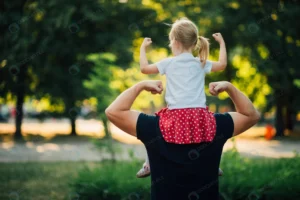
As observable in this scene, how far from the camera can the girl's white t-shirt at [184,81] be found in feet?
8.23

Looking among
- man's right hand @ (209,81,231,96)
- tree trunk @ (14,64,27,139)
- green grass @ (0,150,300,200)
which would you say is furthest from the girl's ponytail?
tree trunk @ (14,64,27,139)

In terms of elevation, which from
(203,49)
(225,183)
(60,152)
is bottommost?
(60,152)

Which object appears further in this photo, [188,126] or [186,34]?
[186,34]

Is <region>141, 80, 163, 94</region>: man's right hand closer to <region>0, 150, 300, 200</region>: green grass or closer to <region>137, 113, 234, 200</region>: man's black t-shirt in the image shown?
<region>137, 113, 234, 200</region>: man's black t-shirt

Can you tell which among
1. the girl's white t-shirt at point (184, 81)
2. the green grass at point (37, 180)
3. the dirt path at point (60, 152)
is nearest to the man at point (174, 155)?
the girl's white t-shirt at point (184, 81)

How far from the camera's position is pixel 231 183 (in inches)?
216

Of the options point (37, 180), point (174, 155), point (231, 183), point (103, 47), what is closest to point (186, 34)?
point (174, 155)

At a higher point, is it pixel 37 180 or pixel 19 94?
pixel 19 94

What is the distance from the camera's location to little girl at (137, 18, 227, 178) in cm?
245

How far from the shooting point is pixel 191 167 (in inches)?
98.0

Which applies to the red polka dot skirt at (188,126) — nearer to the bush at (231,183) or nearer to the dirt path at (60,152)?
the bush at (231,183)

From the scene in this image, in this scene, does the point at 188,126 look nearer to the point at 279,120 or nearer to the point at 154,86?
the point at 154,86

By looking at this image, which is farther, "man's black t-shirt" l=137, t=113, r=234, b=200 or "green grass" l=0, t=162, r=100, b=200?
"green grass" l=0, t=162, r=100, b=200

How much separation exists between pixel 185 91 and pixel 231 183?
129 inches
